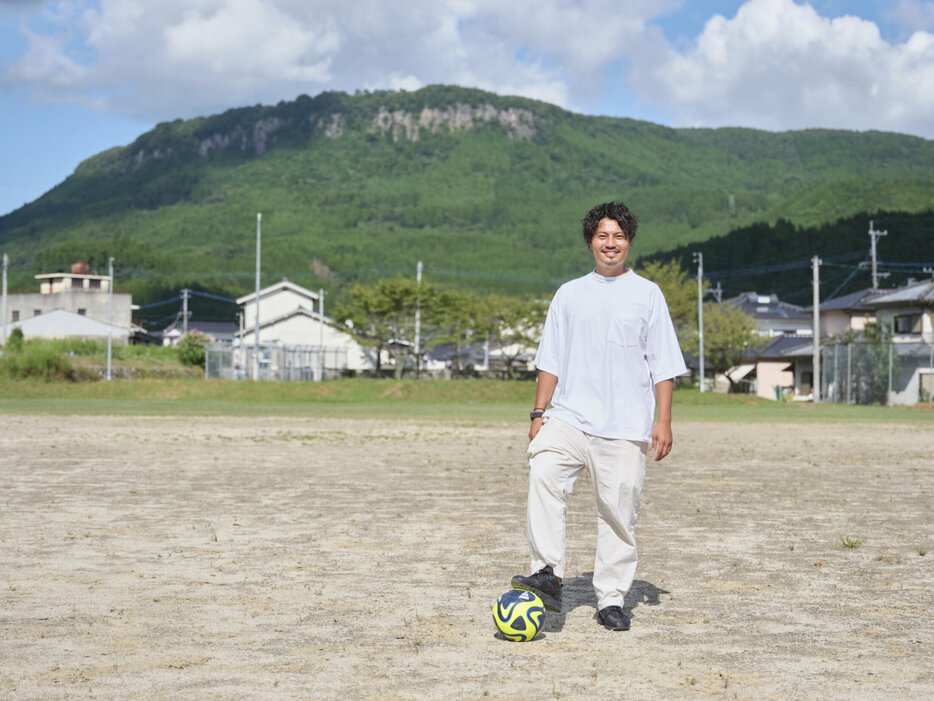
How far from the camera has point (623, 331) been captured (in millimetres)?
5406

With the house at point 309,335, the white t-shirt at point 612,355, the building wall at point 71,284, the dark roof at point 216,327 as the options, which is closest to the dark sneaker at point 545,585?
the white t-shirt at point 612,355

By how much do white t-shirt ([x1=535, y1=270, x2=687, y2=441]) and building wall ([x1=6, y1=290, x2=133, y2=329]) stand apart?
96837 millimetres

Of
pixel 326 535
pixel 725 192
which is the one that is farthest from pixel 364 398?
pixel 725 192

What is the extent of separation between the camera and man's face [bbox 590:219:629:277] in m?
5.53

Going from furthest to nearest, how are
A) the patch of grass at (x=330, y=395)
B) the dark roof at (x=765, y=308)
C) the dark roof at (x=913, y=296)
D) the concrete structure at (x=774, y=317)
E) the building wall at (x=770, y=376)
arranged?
the dark roof at (x=765, y=308) → the concrete structure at (x=774, y=317) → the building wall at (x=770, y=376) → the dark roof at (x=913, y=296) → the patch of grass at (x=330, y=395)

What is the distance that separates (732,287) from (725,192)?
6218cm

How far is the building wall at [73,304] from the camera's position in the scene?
321 ft

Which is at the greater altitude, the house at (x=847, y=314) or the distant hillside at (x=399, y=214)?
the distant hillside at (x=399, y=214)

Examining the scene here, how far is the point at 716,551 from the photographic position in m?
7.91

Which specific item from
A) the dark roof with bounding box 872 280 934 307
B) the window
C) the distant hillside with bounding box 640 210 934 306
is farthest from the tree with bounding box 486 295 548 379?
the distant hillside with bounding box 640 210 934 306

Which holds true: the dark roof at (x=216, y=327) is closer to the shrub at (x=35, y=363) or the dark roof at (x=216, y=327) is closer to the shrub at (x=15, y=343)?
the shrub at (x=15, y=343)

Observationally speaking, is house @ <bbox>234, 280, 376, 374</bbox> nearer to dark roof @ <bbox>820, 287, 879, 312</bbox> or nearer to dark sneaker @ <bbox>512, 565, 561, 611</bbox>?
dark roof @ <bbox>820, 287, 879, 312</bbox>

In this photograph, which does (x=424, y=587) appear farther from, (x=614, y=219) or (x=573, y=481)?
(x=614, y=219)

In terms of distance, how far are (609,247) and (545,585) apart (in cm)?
172
